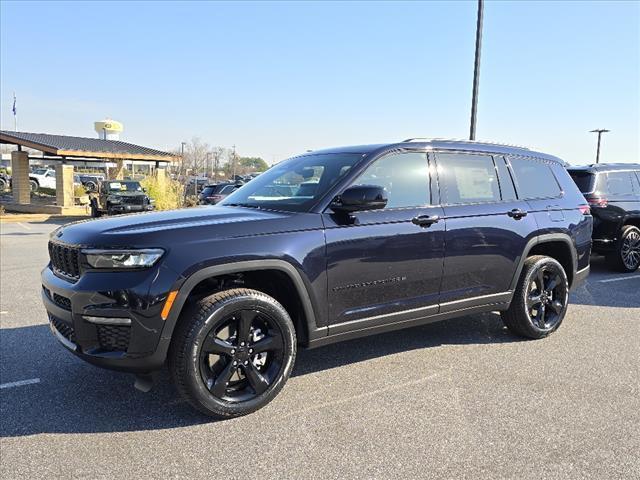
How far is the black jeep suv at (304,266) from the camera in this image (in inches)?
124

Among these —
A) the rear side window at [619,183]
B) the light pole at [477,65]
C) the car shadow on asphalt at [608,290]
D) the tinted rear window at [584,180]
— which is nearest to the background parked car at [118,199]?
the light pole at [477,65]

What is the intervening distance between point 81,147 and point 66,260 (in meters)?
24.2

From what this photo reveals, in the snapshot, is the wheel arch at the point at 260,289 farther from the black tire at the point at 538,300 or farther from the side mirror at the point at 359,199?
the black tire at the point at 538,300

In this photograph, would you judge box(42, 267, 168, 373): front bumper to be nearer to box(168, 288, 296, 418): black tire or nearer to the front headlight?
Result: the front headlight

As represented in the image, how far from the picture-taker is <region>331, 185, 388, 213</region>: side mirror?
12.0 feet

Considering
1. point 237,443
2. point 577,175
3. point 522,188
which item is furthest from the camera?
point 577,175

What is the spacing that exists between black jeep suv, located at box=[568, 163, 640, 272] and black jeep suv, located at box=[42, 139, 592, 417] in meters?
4.03

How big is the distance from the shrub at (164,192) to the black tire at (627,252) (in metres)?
18.2

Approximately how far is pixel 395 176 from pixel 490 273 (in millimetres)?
1235

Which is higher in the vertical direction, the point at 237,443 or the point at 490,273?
the point at 490,273

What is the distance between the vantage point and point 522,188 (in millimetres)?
5000

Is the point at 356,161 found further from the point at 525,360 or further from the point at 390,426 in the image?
the point at 525,360

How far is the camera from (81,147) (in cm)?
2511

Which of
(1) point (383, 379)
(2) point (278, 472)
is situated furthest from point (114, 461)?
(1) point (383, 379)
